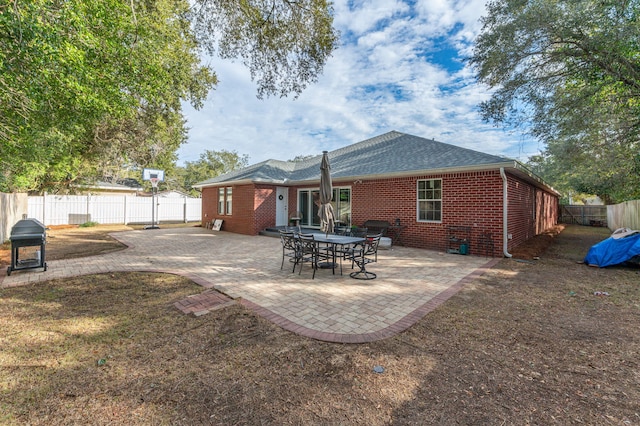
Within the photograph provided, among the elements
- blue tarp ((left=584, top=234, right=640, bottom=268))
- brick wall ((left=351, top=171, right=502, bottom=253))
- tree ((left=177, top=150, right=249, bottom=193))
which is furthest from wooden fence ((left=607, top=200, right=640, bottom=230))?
tree ((left=177, top=150, right=249, bottom=193))

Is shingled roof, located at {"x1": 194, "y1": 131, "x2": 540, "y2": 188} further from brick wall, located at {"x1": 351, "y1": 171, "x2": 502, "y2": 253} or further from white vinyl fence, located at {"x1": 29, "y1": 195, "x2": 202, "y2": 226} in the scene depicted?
white vinyl fence, located at {"x1": 29, "y1": 195, "x2": 202, "y2": 226}

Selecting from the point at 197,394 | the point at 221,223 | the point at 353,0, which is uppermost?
the point at 353,0

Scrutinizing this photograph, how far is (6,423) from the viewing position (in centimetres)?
201

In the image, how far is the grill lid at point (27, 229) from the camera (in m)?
5.82

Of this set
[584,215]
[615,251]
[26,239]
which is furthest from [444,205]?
[584,215]

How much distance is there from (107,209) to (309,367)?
2212 centimetres

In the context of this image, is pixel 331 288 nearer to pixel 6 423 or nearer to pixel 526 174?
pixel 6 423

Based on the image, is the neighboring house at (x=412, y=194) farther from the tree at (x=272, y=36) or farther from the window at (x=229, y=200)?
the tree at (x=272, y=36)

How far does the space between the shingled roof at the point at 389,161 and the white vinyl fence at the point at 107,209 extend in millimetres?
6133

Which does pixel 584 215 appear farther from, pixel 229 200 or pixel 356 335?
pixel 356 335

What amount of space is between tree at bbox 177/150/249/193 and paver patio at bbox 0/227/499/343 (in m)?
38.3

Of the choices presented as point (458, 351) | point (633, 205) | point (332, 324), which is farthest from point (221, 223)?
point (633, 205)

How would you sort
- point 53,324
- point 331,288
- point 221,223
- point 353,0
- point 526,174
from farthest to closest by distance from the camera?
point 221,223, point 526,174, point 353,0, point 331,288, point 53,324

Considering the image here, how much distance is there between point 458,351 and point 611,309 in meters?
3.28
